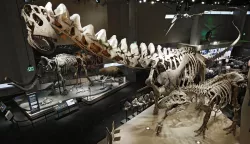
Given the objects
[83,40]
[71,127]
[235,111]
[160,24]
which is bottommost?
[71,127]

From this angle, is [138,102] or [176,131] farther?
[138,102]

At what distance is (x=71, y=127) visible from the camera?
17.0 ft

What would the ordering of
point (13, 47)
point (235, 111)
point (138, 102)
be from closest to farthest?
point (235, 111)
point (138, 102)
point (13, 47)

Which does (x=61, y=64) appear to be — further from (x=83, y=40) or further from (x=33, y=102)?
(x=83, y=40)

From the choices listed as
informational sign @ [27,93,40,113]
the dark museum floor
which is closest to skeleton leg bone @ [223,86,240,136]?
the dark museum floor

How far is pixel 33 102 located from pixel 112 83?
3798mm

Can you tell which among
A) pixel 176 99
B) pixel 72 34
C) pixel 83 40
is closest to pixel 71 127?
pixel 176 99

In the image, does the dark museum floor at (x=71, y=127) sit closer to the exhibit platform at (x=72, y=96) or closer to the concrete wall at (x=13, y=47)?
the exhibit platform at (x=72, y=96)

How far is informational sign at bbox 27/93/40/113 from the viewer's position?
5.52 metres

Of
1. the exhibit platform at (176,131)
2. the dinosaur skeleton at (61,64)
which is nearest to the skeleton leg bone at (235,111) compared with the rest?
the exhibit platform at (176,131)

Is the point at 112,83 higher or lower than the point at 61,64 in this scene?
lower

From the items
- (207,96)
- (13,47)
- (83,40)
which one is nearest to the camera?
(83,40)

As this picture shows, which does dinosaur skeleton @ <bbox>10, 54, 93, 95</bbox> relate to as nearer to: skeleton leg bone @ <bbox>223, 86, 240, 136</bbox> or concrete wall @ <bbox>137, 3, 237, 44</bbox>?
concrete wall @ <bbox>137, 3, 237, 44</bbox>

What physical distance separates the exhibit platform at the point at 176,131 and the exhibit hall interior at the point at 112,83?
24 mm
